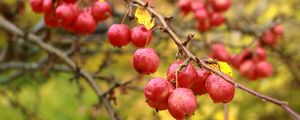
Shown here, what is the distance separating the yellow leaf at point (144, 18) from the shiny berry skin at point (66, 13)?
333 millimetres

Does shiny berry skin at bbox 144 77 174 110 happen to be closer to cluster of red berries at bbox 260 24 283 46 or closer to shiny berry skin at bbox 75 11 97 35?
shiny berry skin at bbox 75 11 97 35

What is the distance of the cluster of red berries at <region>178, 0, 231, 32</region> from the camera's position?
188cm

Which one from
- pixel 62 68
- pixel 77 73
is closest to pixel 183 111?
pixel 77 73

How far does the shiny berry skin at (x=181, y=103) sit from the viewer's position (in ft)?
3.08

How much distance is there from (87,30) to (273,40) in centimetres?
96

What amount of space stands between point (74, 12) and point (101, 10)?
0.07 m

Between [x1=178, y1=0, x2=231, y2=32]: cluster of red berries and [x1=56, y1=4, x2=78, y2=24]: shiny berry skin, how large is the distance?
20.7 inches

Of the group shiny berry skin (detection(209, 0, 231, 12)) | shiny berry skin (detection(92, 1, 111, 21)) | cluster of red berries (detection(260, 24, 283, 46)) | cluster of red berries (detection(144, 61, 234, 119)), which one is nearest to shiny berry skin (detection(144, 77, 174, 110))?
cluster of red berries (detection(144, 61, 234, 119))

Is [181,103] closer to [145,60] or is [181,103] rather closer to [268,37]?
[145,60]

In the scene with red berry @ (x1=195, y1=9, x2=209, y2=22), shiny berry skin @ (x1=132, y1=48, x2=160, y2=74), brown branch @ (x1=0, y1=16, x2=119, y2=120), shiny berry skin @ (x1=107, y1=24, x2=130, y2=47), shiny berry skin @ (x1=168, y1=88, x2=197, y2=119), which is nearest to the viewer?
shiny berry skin @ (x1=168, y1=88, x2=197, y2=119)

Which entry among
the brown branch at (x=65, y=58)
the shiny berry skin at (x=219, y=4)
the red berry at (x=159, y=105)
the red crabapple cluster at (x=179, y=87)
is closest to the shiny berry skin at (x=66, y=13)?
the brown branch at (x=65, y=58)

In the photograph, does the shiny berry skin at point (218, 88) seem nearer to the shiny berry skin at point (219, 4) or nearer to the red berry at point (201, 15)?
the red berry at point (201, 15)

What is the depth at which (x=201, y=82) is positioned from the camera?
3.39ft

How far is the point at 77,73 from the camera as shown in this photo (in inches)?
66.0
